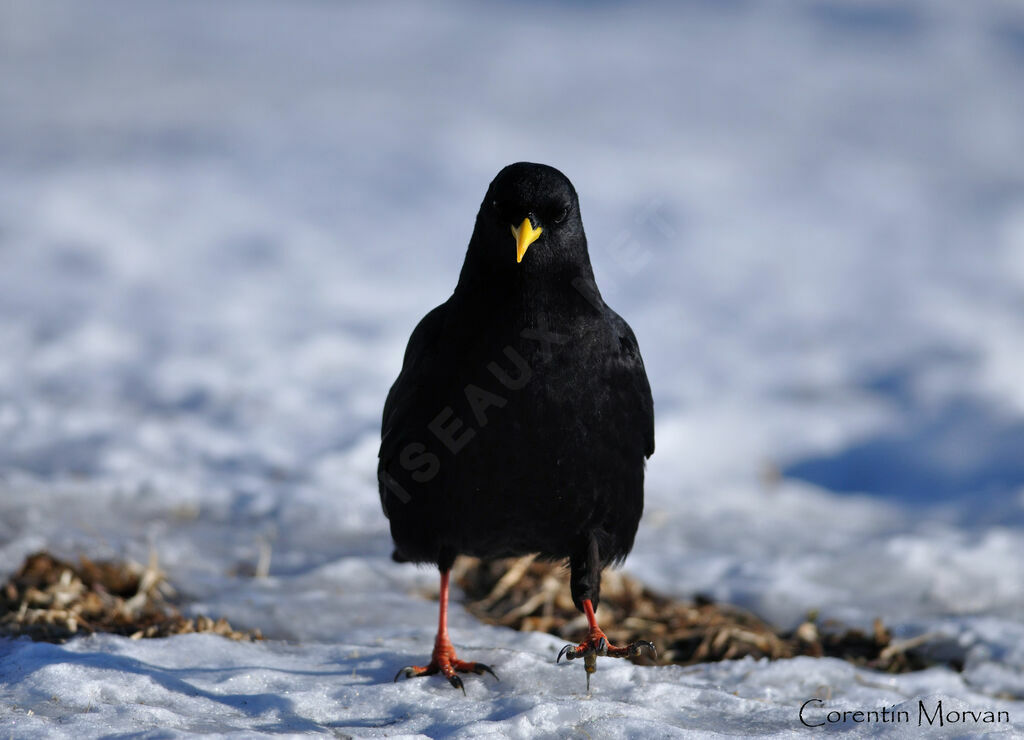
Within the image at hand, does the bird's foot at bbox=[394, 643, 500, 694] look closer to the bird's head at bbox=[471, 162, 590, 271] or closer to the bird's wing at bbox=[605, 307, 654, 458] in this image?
the bird's wing at bbox=[605, 307, 654, 458]

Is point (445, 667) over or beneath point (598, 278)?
beneath

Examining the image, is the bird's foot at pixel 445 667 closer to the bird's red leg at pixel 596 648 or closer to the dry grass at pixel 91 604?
the bird's red leg at pixel 596 648

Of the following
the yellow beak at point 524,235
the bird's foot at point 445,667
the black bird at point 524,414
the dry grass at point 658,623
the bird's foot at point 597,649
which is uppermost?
the yellow beak at point 524,235

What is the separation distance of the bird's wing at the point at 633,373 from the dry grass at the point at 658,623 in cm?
76

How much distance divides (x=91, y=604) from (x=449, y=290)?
304 inches

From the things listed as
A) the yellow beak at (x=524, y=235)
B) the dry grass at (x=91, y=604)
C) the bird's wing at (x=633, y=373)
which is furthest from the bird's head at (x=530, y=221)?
the dry grass at (x=91, y=604)

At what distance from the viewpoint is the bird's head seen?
Answer: 3.68 m

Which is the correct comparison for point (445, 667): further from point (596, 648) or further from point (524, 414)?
point (524, 414)

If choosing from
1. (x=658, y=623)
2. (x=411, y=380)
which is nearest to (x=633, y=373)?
(x=411, y=380)

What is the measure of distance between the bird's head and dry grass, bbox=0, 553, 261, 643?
1908 mm

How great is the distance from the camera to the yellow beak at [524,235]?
3.60 meters

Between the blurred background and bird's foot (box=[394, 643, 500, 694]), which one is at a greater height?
the blurred background

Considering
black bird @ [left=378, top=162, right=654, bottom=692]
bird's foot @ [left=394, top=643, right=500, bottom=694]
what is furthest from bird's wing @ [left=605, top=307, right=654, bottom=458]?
bird's foot @ [left=394, top=643, right=500, bottom=694]

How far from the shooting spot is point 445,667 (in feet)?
12.0
